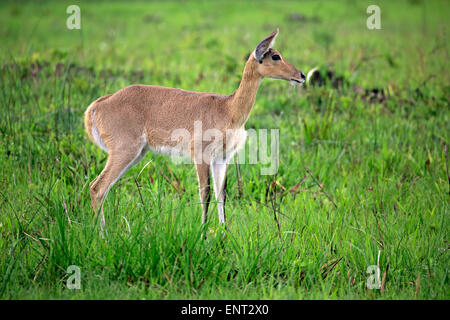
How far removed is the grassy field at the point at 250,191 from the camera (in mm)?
3678

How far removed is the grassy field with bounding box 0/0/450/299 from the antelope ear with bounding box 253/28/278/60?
3.54 feet

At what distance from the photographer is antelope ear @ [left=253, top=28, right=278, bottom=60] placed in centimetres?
418

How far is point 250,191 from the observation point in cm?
538

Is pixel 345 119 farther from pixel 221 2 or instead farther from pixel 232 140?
pixel 221 2

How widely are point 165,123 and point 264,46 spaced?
1054 mm

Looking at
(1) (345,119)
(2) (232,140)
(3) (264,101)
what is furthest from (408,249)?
(3) (264,101)
